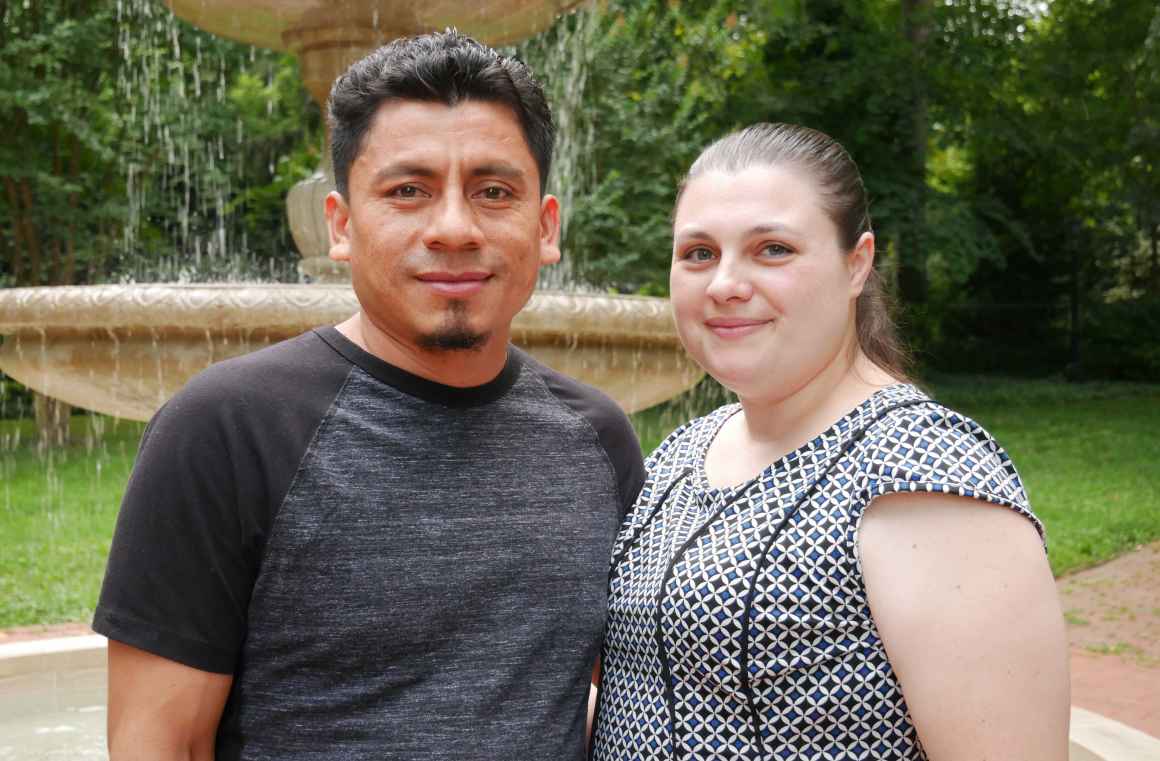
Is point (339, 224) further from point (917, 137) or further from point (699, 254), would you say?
point (917, 137)

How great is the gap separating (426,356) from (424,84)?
1.41 ft

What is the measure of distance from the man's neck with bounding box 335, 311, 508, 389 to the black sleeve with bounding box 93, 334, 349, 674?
218mm

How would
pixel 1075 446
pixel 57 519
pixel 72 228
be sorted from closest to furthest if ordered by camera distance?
pixel 57 519
pixel 1075 446
pixel 72 228

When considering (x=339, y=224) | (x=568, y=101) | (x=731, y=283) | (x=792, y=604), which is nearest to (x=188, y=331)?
(x=339, y=224)

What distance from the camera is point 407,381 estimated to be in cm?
195

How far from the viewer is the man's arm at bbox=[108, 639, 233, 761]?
67.1 inches

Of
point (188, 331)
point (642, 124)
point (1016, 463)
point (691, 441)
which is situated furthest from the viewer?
point (642, 124)

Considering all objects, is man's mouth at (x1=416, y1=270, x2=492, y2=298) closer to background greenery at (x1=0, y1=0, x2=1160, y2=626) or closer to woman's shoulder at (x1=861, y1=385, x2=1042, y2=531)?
woman's shoulder at (x1=861, y1=385, x2=1042, y2=531)

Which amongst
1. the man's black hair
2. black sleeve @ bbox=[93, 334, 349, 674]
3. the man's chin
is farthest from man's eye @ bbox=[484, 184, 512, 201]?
black sleeve @ bbox=[93, 334, 349, 674]

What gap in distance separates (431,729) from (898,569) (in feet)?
2.42

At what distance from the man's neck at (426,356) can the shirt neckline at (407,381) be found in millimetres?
11

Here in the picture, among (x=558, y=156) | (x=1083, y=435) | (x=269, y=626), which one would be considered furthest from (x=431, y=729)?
(x=558, y=156)

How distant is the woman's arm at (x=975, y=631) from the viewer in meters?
1.62

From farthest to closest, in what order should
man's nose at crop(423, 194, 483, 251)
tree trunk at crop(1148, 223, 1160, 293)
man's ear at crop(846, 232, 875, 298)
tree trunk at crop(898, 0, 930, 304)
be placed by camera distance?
tree trunk at crop(1148, 223, 1160, 293)
tree trunk at crop(898, 0, 930, 304)
man's ear at crop(846, 232, 875, 298)
man's nose at crop(423, 194, 483, 251)
